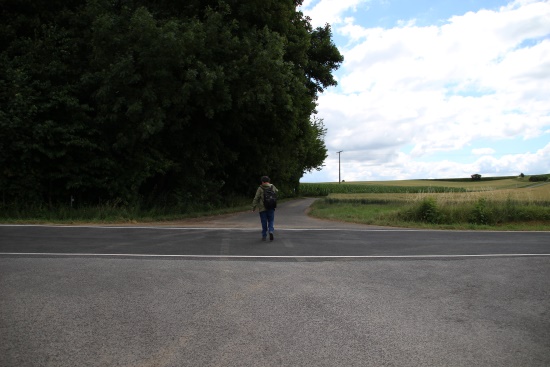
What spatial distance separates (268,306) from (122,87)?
1436 cm

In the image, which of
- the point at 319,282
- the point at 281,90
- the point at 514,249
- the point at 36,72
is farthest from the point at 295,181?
the point at 319,282

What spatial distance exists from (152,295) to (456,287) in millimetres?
4783

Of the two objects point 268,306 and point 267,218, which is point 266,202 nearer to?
point 267,218

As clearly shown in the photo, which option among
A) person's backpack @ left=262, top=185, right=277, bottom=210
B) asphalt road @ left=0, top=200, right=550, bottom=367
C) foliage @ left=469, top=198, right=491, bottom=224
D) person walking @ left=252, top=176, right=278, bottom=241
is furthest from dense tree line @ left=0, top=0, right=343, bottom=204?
foliage @ left=469, top=198, right=491, bottom=224

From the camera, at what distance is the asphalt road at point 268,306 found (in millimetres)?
4289

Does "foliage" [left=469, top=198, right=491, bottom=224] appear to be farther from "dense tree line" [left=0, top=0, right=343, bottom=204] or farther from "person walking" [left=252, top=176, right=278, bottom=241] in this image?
"person walking" [left=252, top=176, right=278, bottom=241]

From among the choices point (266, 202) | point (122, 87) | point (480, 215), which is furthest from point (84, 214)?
point (480, 215)

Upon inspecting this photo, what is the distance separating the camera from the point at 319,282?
719 cm

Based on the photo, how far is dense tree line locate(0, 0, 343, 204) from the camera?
1706 centimetres

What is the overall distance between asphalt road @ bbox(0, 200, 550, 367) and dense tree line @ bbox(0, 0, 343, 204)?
816cm

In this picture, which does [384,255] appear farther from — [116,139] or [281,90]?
[116,139]

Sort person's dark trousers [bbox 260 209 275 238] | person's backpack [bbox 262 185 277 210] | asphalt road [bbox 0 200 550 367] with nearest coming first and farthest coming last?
asphalt road [bbox 0 200 550 367] → person's backpack [bbox 262 185 277 210] → person's dark trousers [bbox 260 209 275 238]

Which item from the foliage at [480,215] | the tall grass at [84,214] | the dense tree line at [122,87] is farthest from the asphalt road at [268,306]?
the foliage at [480,215]

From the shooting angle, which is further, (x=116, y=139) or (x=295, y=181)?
(x=295, y=181)
